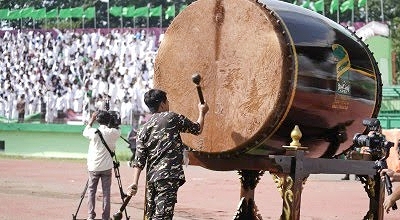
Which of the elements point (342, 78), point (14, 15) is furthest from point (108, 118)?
point (14, 15)

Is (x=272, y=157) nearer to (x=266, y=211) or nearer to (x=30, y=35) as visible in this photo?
(x=266, y=211)

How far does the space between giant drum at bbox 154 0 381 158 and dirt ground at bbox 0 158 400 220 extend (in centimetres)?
474

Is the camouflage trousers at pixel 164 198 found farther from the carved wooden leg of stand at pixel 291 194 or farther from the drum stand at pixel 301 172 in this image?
the carved wooden leg of stand at pixel 291 194

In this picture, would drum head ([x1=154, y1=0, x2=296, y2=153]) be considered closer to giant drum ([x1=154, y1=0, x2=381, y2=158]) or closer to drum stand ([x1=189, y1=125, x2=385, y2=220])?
giant drum ([x1=154, y1=0, x2=381, y2=158])

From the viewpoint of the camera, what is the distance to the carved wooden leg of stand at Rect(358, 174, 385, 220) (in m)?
8.28

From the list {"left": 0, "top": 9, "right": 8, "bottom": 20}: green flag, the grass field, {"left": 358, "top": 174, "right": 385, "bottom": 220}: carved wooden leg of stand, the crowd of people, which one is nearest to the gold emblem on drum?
{"left": 358, "top": 174, "right": 385, "bottom": 220}: carved wooden leg of stand

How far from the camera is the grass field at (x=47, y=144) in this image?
111 feet

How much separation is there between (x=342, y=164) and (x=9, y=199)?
891 centimetres

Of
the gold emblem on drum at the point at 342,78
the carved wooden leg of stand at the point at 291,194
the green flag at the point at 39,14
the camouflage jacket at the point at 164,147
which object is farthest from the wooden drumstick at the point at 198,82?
the green flag at the point at 39,14

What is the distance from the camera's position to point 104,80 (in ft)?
130

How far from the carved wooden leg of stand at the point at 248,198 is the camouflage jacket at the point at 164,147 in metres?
1.68

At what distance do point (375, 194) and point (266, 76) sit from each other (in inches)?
81.9

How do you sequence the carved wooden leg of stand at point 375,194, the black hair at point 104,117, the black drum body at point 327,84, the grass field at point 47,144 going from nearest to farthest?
1. the black drum body at point 327,84
2. the carved wooden leg of stand at point 375,194
3. the black hair at point 104,117
4. the grass field at point 47,144

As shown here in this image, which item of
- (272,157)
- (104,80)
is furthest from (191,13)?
(104,80)
